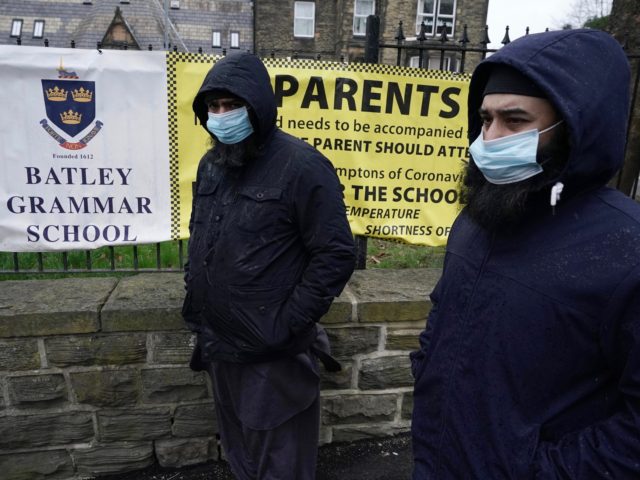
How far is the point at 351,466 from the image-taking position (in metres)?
2.88

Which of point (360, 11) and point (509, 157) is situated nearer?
point (509, 157)

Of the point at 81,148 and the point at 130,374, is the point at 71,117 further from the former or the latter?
the point at 130,374

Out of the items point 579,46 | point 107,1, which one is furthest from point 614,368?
point 107,1

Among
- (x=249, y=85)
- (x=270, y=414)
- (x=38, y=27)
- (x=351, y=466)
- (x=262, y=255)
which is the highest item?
(x=38, y=27)

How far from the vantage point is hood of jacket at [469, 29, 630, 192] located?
111 cm

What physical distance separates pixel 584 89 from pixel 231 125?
1373 mm

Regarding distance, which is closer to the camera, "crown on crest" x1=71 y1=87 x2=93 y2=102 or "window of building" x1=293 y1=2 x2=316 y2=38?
"crown on crest" x1=71 y1=87 x2=93 y2=102

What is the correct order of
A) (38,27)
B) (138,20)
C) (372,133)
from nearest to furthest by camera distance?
(372,133), (138,20), (38,27)

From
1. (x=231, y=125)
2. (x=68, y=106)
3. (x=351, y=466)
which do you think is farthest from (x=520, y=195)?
(x=68, y=106)

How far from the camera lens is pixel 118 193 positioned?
2.83 meters

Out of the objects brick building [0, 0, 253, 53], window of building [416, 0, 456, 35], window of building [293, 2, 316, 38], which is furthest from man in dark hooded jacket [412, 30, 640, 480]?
brick building [0, 0, 253, 53]

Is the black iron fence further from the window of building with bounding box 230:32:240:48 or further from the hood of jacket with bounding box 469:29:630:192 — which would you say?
the window of building with bounding box 230:32:240:48

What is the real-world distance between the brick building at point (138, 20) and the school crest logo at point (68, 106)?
27368 mm

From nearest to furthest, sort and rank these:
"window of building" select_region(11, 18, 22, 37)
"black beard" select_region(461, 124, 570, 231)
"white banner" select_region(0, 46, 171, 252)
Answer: "black beard" select_region(461, 124, 570, 231)
"white banner" select_region(0, 46, 171, 252)
"window of building" select_region(11, 18, 22, 37)
